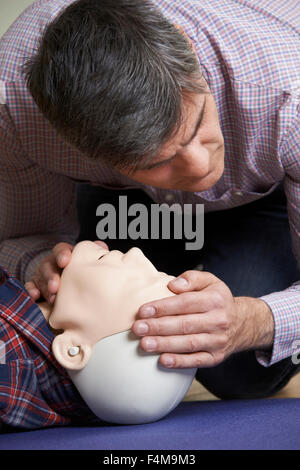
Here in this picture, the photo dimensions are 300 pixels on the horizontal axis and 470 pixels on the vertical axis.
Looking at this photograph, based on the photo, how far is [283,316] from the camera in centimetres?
126

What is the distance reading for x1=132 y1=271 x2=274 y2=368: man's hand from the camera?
103 cm

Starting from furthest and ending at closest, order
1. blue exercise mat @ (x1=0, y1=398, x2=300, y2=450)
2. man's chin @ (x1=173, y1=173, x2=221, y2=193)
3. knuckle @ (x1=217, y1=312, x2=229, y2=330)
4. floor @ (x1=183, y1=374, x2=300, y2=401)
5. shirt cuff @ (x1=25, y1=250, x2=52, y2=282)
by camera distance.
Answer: floor @ (x1=183, y1=374, x2=300, y2=401) → shirt cuff @ (x1=25, y1=250, x2=52, y2=282) → man's chin @ (x1=173, y1=173, x2=221, y2=193) → knuckle @ (x1=217, y1=312, x2=229, y2=330) → blue exercise mat @ (x1=0, y1=398, x2=300, y2=450)

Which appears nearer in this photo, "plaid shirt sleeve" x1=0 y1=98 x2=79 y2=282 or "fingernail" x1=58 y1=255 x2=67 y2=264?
"fingernail" x1=58 y1=255 x2=67 y2=264

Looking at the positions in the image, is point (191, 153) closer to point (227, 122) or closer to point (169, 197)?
point (227, 122)

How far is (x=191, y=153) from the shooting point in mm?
1141

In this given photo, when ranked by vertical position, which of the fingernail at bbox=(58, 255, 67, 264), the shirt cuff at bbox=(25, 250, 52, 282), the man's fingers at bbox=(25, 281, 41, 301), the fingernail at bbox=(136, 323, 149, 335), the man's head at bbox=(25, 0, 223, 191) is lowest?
the shirt cuff at bbox=(25, 250, 52, 282)

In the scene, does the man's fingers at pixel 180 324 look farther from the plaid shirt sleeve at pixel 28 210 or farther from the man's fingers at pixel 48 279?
the plaid shirt sleeve at pixel 28 210

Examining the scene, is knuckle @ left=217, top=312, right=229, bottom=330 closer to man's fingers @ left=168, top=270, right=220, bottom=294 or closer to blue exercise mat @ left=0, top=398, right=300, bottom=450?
man's fingers @ left=168, top=270, right=220, bottom=294

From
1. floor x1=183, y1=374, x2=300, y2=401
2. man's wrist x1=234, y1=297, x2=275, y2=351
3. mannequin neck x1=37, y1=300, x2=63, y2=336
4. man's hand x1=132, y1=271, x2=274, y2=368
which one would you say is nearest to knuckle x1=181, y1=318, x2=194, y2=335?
man's hand x1=132, y1=271, x2=274, y2=368

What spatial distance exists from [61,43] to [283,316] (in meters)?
0.66

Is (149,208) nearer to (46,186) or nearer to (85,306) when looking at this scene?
(46,186)

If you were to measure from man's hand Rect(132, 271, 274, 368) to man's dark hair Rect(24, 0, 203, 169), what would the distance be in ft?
0.81

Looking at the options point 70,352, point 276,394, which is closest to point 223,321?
point 70,352
